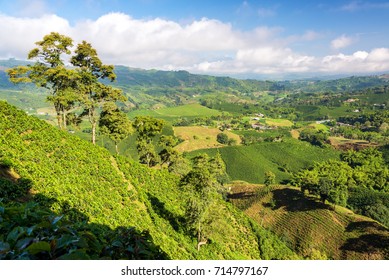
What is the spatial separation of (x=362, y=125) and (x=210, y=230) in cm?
21110

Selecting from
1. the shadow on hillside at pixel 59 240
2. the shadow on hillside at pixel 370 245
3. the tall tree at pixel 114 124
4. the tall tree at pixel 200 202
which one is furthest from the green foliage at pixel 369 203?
the shadow on hillside at pixel 59 240

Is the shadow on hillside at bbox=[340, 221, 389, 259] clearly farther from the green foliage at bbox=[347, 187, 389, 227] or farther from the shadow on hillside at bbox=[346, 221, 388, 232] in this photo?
the green foliage at bbox=[347, 187, 389, 227]

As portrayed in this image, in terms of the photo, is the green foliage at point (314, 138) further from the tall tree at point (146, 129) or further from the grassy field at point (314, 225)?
the tall tree at point (146, 129)

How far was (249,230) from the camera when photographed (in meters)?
36.4

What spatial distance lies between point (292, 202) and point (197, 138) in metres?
84.0

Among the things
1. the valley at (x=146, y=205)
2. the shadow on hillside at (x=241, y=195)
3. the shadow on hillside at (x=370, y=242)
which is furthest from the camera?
the shadow on hillside at (x=241, y=195)

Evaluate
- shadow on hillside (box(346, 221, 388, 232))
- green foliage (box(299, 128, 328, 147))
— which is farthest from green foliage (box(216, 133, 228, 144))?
shadow on hillside (box(346, 221, 388, 232))

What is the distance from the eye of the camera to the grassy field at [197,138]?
130m

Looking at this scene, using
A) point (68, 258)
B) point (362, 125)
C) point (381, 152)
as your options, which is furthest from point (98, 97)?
point (362, 125)

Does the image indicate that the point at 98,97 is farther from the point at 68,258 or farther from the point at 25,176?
the point at 68,258

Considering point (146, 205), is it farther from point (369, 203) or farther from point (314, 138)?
point (314, 138)

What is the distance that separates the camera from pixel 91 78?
26797mm

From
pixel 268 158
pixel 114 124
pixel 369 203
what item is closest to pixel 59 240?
pixel 114 124

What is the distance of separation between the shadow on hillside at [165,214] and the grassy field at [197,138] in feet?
321
